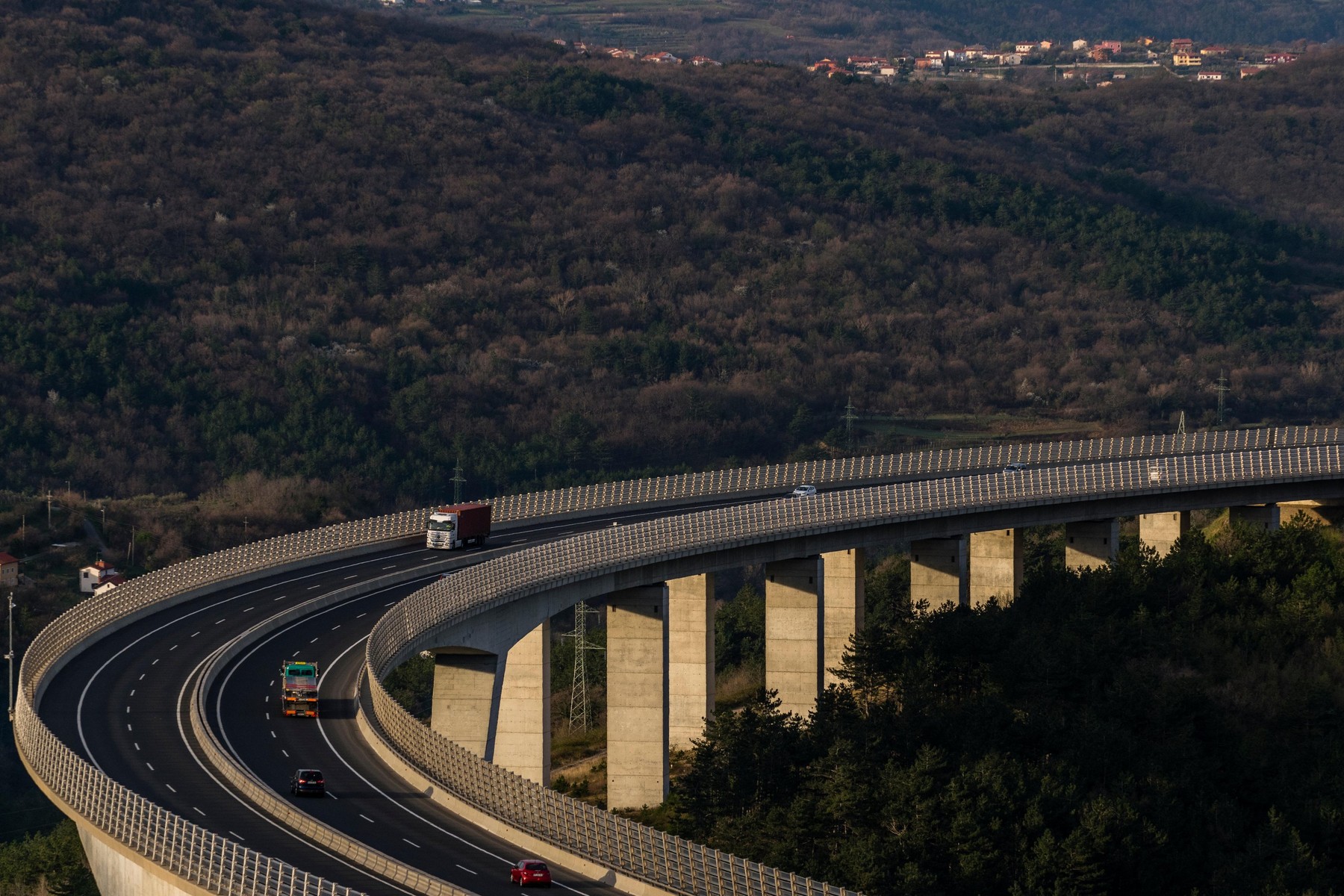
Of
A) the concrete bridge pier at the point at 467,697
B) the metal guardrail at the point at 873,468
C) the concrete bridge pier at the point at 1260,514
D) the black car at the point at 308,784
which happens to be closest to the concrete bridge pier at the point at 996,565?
the metal guardrail at the point at 873,468

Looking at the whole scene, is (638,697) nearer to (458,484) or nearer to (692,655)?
(692,655)

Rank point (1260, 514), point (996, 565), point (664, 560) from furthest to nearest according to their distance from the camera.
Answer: point (1260, 514) → point (996, 565) → point (664, 560)

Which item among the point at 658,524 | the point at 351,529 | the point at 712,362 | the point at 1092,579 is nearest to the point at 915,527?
the point at 1092,579

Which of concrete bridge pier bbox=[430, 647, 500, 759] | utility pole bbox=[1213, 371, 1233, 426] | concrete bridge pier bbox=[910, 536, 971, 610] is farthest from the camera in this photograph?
utility pole bbox=[1213, 371, 1233, 426]

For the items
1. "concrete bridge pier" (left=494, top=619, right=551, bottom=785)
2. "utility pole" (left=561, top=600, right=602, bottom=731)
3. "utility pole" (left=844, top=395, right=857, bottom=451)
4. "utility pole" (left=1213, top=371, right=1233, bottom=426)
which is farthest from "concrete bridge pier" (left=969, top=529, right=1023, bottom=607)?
"utility pole" (left=1213, top=371, right=1233, bottom=426)

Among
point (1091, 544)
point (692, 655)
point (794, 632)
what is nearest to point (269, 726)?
point (692, 655)

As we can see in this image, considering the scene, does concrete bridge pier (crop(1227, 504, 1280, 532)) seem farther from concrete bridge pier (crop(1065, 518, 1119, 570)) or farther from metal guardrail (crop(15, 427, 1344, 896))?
metal guardrail (crop(15, 427, 1344, 896))
